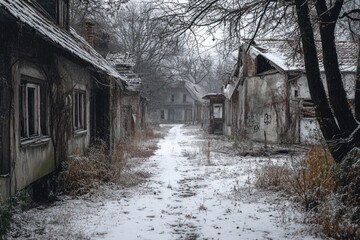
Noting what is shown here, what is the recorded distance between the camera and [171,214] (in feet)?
23.1

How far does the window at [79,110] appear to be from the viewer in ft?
34.9

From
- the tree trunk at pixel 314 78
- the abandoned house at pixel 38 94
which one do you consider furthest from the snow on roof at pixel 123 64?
the tree trunk at pixel 314 78

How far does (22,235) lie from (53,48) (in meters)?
4.08

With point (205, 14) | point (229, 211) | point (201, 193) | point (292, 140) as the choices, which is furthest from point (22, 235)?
point (292, 140)

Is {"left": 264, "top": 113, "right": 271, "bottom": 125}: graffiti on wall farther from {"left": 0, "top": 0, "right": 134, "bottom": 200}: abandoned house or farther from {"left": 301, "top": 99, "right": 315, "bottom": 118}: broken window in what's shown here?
{"left": 0, "top": 0, "right": 134, "bottom": 200}: abandoned house

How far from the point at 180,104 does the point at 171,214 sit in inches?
2251

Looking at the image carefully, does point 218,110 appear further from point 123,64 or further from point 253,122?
point 123,64

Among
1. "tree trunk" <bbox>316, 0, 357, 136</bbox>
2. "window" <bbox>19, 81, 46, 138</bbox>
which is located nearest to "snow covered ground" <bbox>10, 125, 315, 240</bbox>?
"window" <bbox>19, 81, 46, 138</bbox>

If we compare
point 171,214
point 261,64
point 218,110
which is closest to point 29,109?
point 171,214

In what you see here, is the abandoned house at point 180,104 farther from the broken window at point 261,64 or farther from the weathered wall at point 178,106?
the broken window at point 261,64

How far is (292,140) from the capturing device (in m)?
18.7

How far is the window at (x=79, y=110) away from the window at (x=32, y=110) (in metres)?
2.62

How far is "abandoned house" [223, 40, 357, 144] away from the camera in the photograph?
61.0 feet

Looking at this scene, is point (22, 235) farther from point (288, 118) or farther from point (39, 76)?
A: point (288, 118)
